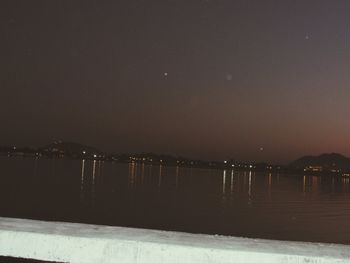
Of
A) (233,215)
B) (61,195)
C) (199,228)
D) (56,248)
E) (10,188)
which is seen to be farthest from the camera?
(10,188)

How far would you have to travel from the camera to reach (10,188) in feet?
256

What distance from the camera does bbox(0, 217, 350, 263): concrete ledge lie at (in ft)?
5.90

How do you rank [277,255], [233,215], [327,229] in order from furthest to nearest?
1. [233,215]
2. [327,229]
3. [277,255]

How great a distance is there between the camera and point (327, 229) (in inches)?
2016

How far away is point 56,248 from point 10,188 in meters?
81.2

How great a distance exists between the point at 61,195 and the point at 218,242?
73.5 metres

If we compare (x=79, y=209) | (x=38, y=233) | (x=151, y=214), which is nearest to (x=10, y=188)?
(x=79, y=209)

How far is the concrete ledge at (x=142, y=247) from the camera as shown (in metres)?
1.80

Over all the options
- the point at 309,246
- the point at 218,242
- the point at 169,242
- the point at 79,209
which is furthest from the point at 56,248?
the point at 79,209

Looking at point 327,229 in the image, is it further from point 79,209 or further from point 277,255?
point 277,255

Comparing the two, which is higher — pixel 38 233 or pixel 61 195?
pixel 38 233

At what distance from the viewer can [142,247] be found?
187cm

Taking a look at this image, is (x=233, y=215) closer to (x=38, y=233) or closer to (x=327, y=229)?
(x=327, y=229)

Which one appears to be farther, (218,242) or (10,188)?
(10,188)
